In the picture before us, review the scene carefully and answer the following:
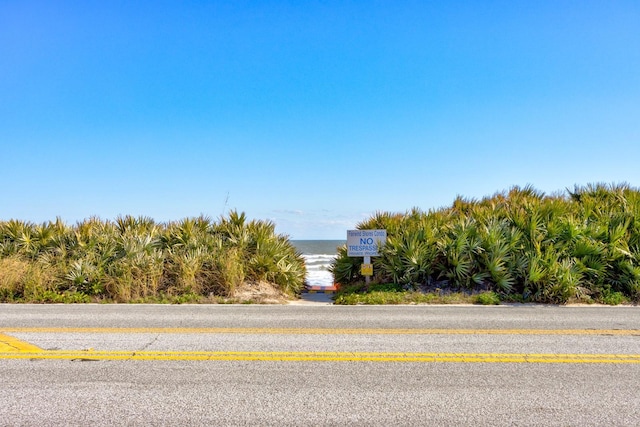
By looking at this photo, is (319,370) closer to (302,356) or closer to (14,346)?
(302,356)

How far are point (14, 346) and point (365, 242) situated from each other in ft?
27.7

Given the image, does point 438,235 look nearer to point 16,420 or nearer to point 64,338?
point 64,338

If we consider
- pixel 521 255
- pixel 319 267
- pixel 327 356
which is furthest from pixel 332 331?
pixel 319 267

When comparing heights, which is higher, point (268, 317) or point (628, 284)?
point (628, 284)

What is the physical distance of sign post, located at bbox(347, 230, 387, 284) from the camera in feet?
42.4

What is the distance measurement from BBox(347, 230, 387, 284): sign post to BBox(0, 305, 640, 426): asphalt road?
414 centimetres

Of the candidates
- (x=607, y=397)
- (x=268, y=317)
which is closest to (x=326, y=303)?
(x=268, y=317)

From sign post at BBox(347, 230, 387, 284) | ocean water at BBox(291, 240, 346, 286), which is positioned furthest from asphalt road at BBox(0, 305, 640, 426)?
ocean water at BBox(291, 240, 346, 286)

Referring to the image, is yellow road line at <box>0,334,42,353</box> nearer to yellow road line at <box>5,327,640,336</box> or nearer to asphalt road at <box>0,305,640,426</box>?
asphalt road at <box>0,305,640,426</box>

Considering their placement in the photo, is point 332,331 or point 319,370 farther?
point 332,331

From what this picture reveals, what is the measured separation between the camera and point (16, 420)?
405 centimetres

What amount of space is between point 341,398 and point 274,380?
0.86 m

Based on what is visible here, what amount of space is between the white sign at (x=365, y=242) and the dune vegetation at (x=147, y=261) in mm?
1746

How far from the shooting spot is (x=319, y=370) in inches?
212
